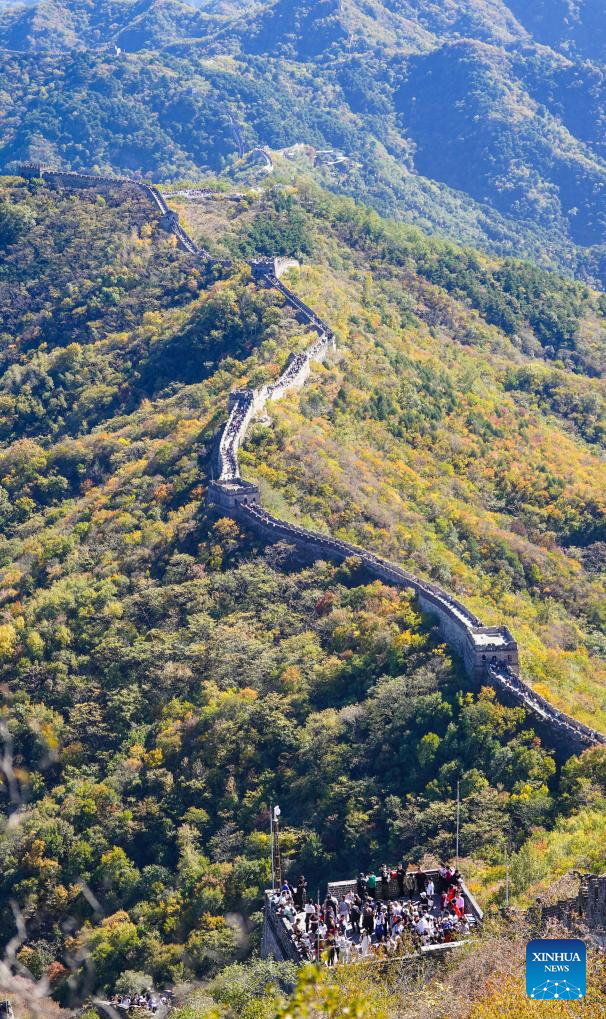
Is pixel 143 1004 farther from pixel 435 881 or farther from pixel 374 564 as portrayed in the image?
A: pixel 374 564

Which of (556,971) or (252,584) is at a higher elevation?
(556,971)

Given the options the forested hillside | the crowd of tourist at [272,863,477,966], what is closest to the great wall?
the forested hillside

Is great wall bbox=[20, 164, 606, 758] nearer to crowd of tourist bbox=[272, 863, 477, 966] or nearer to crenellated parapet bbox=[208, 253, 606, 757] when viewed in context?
crenellated parapet bbox=[208, 253, 606, 757]

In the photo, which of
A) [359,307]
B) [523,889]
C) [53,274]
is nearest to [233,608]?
[523,889]

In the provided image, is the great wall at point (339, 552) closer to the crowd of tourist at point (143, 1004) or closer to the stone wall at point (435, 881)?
the stone wall at point (435, 881)

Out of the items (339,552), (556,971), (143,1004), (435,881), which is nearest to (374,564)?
(339,552)

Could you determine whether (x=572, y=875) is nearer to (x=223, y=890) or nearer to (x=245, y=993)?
(x=245, y=993)

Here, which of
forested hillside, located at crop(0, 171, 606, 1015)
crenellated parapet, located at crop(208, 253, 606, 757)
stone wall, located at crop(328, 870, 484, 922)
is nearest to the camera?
stone wall, located at crop(328, 870, 484, 922)
